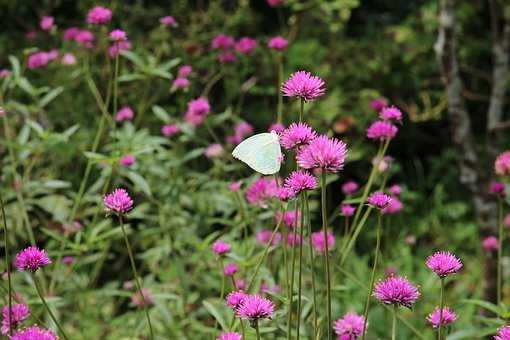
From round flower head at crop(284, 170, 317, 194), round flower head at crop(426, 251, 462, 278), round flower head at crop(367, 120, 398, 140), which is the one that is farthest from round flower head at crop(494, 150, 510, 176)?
round flower head at crop(284, 170, 317, 194)

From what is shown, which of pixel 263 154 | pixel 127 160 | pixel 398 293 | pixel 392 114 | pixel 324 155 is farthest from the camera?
pixel 127 160

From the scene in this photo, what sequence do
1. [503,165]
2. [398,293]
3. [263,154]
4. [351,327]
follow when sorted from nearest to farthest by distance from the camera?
1. [398,293]
2. [263,154]
3. [351,327]
4. [503,165]

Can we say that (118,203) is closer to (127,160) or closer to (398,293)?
(398,293)

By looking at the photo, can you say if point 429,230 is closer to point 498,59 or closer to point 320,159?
point 498,59

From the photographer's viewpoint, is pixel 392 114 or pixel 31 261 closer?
pixel 31 261

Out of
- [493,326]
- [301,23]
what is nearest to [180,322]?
[493,326]

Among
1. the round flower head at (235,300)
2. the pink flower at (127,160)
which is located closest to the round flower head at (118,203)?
the round flower head at (235,300)

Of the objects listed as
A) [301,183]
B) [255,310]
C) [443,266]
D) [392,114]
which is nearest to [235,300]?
[255,310]

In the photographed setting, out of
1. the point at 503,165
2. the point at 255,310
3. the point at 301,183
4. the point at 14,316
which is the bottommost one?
the point at 14,316
